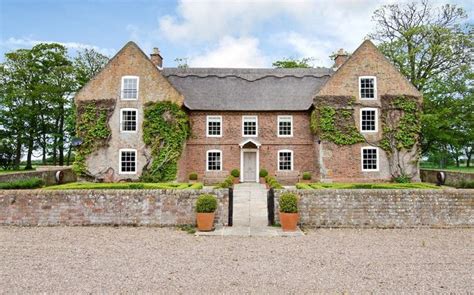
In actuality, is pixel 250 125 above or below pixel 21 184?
above

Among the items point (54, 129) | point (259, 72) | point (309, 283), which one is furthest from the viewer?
point (54, 129)

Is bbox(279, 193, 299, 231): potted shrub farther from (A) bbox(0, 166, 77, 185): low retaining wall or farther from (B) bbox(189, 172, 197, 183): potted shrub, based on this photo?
(A) bbox(0, 166, 77, 185): low retaining wall

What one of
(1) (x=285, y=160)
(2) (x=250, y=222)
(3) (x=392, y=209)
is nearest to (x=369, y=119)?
(1) (x=285, y=160)

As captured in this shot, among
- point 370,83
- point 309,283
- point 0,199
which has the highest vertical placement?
point 370,83

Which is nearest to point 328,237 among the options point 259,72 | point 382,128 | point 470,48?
point 382,128

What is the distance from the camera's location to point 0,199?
11.1 m

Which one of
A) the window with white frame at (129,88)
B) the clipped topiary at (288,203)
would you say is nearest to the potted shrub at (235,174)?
the window with white frame at (129,88)

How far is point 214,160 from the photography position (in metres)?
25.8

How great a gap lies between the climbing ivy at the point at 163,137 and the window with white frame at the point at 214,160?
3.13 m

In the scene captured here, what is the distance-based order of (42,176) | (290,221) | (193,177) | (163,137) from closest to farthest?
(290,221)
(42,176)
(163,137)
(193,177)

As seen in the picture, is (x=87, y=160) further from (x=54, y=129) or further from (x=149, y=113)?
(x=54, y=129)

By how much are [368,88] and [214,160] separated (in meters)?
12.8

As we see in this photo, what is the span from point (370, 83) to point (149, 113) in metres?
16.3

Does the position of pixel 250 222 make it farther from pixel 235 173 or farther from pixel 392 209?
pixel 235 173
